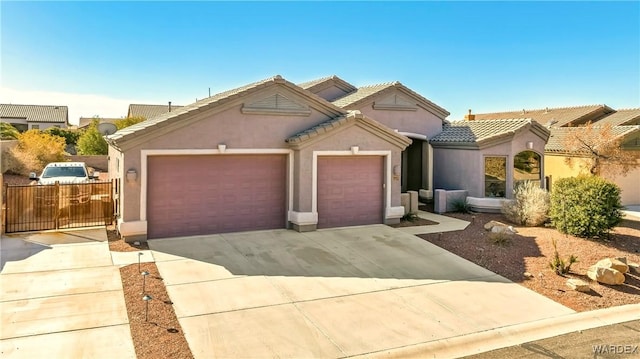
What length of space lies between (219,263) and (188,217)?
3.04 metres

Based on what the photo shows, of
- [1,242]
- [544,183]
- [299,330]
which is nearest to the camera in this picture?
[299,330]

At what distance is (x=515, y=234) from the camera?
13.8 meters

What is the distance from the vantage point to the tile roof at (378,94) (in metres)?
18.9

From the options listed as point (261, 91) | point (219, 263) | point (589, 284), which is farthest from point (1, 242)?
point (589, 284)

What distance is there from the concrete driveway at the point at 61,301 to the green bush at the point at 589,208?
40.5ft

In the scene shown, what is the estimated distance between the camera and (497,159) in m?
17.9

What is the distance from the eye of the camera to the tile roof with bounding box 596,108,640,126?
1276 inches

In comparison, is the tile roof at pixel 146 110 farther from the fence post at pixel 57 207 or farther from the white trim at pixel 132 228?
the white trim at pixel 132 228

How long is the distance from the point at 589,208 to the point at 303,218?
8.49 metres

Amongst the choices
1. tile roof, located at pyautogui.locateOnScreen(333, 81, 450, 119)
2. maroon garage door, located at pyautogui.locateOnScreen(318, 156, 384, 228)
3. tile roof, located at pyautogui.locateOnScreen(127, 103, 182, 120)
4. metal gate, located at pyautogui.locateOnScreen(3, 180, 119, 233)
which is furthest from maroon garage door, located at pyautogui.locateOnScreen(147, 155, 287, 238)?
tile roof, located at pyautogui.locateOnScreen(127, 103, 182, 120)

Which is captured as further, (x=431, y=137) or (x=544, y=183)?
(x=431, y=137)

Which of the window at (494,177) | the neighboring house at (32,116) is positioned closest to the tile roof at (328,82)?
the window at (494,177)

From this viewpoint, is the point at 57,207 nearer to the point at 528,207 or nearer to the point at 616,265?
the point at 616,265

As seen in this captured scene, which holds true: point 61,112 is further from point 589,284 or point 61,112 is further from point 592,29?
point 589,284
